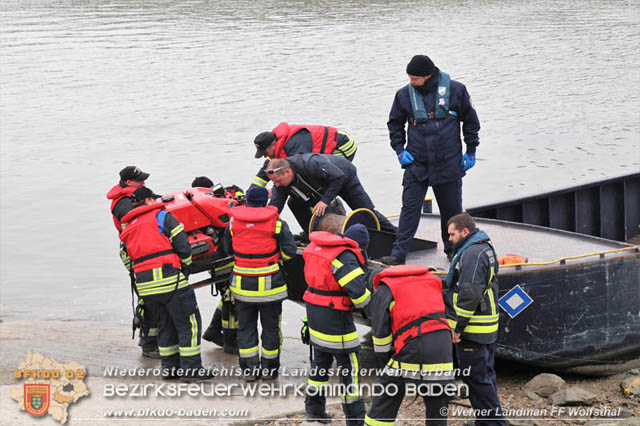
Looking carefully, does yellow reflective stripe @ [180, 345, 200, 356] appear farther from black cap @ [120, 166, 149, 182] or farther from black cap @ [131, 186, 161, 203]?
black cap @ [120, 166, 149, 182]

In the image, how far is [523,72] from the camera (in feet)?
86.0

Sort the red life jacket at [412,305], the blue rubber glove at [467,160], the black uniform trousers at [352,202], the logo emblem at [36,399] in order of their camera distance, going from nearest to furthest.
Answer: the red life jacket at [412,305]
the logo emblem at [36,399]
the blue rubber glove at [467,160]
the black uniform trousers at [352,202]

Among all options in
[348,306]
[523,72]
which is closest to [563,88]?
[523,72]

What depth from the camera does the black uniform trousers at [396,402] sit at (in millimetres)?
5355

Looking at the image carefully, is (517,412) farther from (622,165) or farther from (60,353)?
(622,165)

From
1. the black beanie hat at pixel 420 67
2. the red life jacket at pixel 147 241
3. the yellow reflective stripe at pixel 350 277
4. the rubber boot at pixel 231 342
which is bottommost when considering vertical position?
the rubber boot at pixel 231 342

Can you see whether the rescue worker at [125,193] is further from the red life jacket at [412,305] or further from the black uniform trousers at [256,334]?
the red life jacket at [412,305]

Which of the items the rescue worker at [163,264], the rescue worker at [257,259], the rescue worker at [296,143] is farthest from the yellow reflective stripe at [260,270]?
the rescue worker at [296,143]

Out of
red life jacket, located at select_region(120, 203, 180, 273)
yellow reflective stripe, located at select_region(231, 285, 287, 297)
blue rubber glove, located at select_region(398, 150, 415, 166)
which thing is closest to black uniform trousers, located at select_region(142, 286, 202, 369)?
red life jacket, located at select_region(120, 203, 180, 273)

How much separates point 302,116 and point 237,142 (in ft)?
7.70

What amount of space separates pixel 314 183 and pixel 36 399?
2.88 m

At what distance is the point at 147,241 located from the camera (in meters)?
6.91

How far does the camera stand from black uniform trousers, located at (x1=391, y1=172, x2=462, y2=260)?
7301mm

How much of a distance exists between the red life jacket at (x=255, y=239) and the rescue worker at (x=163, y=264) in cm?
42
